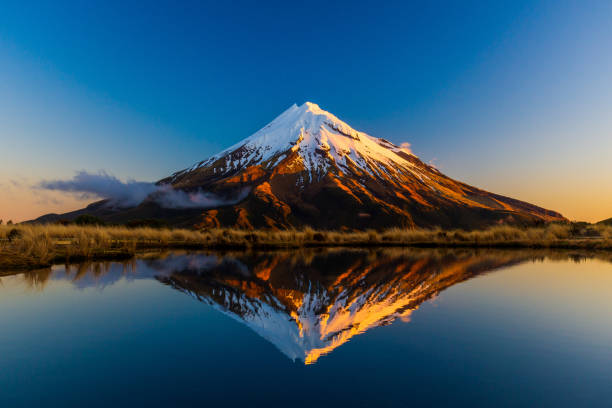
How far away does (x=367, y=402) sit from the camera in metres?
2.77

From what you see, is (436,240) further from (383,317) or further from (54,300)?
(54,300)

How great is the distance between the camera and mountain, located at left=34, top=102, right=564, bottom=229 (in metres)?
83.6

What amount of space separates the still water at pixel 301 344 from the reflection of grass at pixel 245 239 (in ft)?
21.1

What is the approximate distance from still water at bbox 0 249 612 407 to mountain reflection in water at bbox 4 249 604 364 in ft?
0.15

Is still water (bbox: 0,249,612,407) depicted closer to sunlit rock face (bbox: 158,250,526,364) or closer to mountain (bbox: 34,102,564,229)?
sunlit rock face (bbox: 158,250,526,364)

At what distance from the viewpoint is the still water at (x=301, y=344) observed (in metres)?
2.92

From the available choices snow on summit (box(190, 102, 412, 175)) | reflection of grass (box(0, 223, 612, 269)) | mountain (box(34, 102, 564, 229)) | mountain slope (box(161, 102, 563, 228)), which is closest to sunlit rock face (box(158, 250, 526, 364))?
reflection of grass (box(0, 223, 612, 269))

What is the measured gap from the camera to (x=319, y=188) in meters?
96.4

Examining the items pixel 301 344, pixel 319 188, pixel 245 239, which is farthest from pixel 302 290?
pixel 319 188

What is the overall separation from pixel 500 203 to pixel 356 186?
187 ft

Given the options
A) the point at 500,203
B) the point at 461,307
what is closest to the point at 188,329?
the point at 461,307

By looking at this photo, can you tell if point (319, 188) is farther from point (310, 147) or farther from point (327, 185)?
point (310, 147)

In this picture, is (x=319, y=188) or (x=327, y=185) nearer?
(x=327, y=185)

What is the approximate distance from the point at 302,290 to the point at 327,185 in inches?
3492
